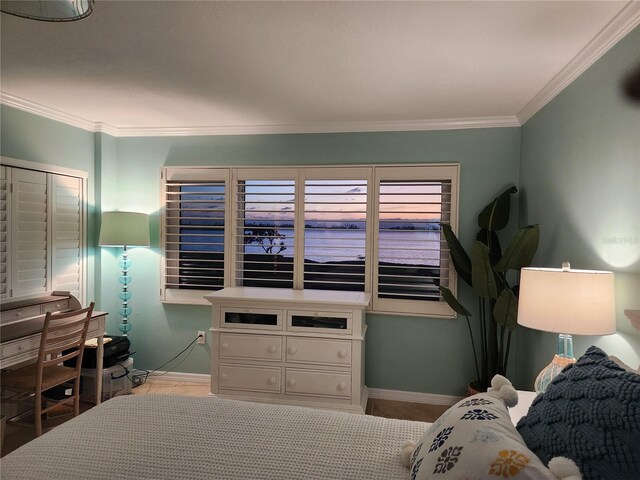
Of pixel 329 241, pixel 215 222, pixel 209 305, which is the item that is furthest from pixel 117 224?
pixel 329 241

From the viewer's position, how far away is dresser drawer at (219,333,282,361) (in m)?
3.05

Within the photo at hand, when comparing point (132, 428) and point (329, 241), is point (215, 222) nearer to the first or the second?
point (329, 241)

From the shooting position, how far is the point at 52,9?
1219mm

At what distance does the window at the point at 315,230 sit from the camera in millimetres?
3285

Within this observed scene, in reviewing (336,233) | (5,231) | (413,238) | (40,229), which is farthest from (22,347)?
(413,238)

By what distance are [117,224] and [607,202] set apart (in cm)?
355

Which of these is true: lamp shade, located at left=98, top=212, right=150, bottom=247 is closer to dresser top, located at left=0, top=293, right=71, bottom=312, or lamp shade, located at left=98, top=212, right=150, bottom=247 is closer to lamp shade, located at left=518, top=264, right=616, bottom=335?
dresser top, located at left=0, top=293, right=71, bottom=312

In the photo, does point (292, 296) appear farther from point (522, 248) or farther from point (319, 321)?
point (522, 248)

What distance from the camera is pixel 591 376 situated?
3.04 ft

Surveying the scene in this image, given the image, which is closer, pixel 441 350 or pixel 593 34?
pixel 593 34

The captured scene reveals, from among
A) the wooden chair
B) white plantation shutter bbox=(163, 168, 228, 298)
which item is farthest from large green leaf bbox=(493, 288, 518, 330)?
the wooden chair

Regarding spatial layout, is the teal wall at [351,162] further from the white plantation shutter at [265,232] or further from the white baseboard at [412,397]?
the white plantation shutter at [265,232]

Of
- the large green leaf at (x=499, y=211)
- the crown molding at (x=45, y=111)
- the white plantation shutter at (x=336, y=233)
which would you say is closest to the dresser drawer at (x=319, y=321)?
the white plantation shutter at (x=336, y=233)

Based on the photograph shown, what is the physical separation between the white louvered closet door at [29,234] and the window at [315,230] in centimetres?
96
